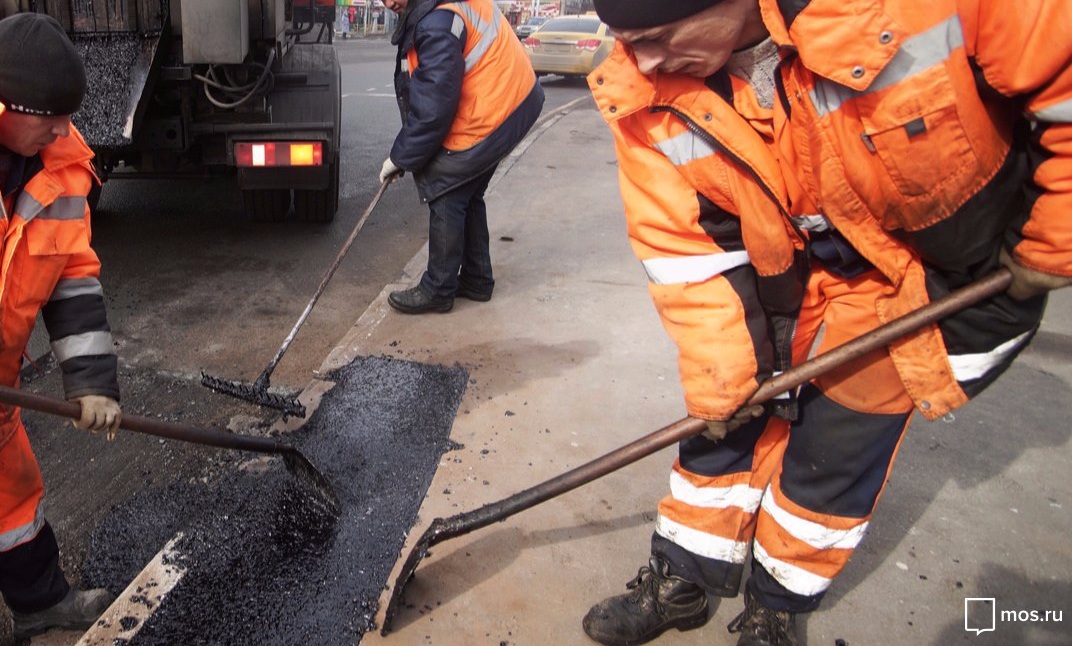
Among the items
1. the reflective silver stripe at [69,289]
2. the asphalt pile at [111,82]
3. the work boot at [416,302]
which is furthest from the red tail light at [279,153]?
the reflective silver stripe at [69,289]

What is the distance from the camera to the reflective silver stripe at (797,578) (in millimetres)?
1923

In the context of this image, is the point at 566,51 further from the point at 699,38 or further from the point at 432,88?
the point at 699,38

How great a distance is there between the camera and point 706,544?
6.62 ft

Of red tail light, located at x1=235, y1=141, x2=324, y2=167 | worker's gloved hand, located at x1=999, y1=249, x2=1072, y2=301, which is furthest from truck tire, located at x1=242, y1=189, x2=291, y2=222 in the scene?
worker's gloved hand, located at x1=999, y1=249, x2=1072, y2=301

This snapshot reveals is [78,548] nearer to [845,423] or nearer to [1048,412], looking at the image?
[845,423]

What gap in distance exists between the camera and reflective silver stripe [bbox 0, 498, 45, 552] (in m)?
2.02

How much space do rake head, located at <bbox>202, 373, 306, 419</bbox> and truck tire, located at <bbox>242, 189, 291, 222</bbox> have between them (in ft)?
8.05

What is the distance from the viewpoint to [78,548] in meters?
2.47

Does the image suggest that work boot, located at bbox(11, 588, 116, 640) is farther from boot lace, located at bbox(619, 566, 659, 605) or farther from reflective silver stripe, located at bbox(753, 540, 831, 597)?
reflective silver stripe, located at bbox(753, 540, 831, 597)

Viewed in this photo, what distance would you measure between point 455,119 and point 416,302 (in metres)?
0.91

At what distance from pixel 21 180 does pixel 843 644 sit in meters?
2.38

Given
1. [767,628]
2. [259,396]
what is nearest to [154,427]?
[259,396]

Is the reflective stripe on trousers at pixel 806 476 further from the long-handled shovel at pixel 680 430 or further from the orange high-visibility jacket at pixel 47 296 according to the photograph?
the orange high-visibility jacket at pixel 47 296

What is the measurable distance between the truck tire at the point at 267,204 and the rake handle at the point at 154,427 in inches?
122
